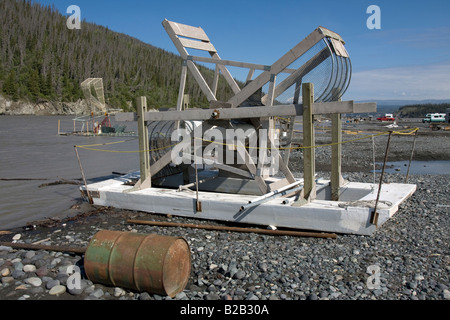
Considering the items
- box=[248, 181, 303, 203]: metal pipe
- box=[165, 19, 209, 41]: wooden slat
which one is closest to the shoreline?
box=[248, 181, 303, 203]: metal pipe

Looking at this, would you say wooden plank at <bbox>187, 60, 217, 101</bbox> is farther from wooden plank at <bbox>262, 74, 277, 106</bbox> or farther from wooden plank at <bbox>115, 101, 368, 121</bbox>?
wooden plank at <bbox>262, 74, 277, 106</bbox>

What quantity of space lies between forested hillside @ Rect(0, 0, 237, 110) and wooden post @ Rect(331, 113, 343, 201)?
9309 cm

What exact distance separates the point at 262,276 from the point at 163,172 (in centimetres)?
579

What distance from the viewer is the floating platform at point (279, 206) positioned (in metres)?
7.37

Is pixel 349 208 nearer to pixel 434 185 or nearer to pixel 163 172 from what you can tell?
pixel 163 172

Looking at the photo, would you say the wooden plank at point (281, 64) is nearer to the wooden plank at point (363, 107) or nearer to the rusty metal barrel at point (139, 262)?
the wooden plank at point (363, 107)

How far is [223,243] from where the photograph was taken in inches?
289

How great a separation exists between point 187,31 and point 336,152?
4.79m

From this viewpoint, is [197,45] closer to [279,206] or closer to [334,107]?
[334,107]

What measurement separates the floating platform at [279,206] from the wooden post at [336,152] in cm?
22

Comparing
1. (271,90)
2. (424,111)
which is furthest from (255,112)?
(424,111)

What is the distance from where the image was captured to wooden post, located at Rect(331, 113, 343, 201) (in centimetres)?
902

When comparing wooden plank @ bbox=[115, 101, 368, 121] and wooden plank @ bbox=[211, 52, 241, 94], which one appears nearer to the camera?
wooden plank @ bbox=[115, 101, 368, 121]

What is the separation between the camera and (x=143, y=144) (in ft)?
32.5
